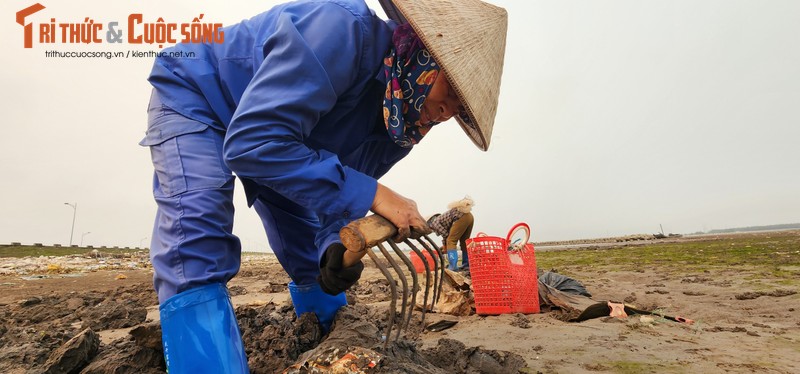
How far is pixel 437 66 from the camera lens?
151 centimetres

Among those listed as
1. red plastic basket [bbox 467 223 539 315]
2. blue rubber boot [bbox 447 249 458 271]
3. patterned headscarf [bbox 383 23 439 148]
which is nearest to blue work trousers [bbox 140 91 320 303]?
patterned headscarf [bbox 383 23 439 148]

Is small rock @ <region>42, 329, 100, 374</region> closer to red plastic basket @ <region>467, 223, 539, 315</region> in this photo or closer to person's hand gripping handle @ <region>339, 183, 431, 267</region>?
person's hand gripping handle @ <region>339, 183, 431, 267</region>

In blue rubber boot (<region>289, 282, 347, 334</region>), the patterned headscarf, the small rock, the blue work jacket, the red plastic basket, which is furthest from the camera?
the red plastic basket

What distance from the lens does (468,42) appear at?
61.9 inches

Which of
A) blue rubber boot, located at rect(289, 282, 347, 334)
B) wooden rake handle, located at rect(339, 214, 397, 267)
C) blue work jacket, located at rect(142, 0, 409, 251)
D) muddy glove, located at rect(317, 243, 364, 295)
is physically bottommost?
blue rubber boot, located at rect(289, 282, 347, 334)

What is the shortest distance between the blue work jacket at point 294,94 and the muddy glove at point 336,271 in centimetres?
13

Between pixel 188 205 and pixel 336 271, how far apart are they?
1.86 feet

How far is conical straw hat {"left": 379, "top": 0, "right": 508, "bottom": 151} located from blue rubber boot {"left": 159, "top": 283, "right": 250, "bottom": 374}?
1.12m

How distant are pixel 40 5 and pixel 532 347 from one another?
618cm

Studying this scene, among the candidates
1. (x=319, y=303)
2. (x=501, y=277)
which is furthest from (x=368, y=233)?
(x=501, y=277)

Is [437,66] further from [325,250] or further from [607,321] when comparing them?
[607,321]

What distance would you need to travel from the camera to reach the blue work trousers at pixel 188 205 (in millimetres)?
1372

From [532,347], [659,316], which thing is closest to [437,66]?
[532,347]

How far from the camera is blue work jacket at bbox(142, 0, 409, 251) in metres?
1.27
